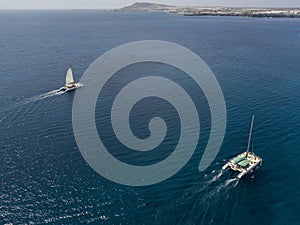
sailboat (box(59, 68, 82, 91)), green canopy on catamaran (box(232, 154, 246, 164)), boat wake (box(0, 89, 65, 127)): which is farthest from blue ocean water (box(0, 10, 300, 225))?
sailboat (box(59, 68, 82, 91))

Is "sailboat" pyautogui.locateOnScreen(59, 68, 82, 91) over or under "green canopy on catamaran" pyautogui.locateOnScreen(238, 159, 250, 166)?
over

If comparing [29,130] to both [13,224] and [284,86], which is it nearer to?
[13,224]

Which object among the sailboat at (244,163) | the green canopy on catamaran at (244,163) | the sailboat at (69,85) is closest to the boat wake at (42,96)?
the sailboat at (69,85)

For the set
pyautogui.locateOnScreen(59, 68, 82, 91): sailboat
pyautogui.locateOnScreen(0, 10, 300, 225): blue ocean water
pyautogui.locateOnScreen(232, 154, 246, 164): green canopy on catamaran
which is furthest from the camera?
pyautogui.locateOnScreen(59, 68, 82, 91): sailboat

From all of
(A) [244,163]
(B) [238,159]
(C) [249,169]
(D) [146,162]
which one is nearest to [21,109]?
(D) [146,162]

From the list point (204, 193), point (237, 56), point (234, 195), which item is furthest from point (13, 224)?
point (237, 56)

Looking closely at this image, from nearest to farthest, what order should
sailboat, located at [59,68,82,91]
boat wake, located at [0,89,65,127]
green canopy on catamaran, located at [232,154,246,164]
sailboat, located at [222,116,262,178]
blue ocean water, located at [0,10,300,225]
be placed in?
blue ocean water, located at [0,10,300,225], sailboat, located at [222,116,262,178], green canopy on catamaran, located at [232,154,246,164], boat wake, located at [0,89,65,127], sailboat, located at [59,68,82,91]

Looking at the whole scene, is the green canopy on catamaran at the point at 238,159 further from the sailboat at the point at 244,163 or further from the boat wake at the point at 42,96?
the boat wake at the point at 42,96

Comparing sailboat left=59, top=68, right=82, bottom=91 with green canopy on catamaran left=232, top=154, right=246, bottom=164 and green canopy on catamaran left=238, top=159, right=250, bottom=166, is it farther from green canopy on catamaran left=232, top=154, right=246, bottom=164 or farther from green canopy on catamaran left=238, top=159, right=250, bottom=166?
green canopy on catamaran left=238, top=159, right=250, bottom=166
